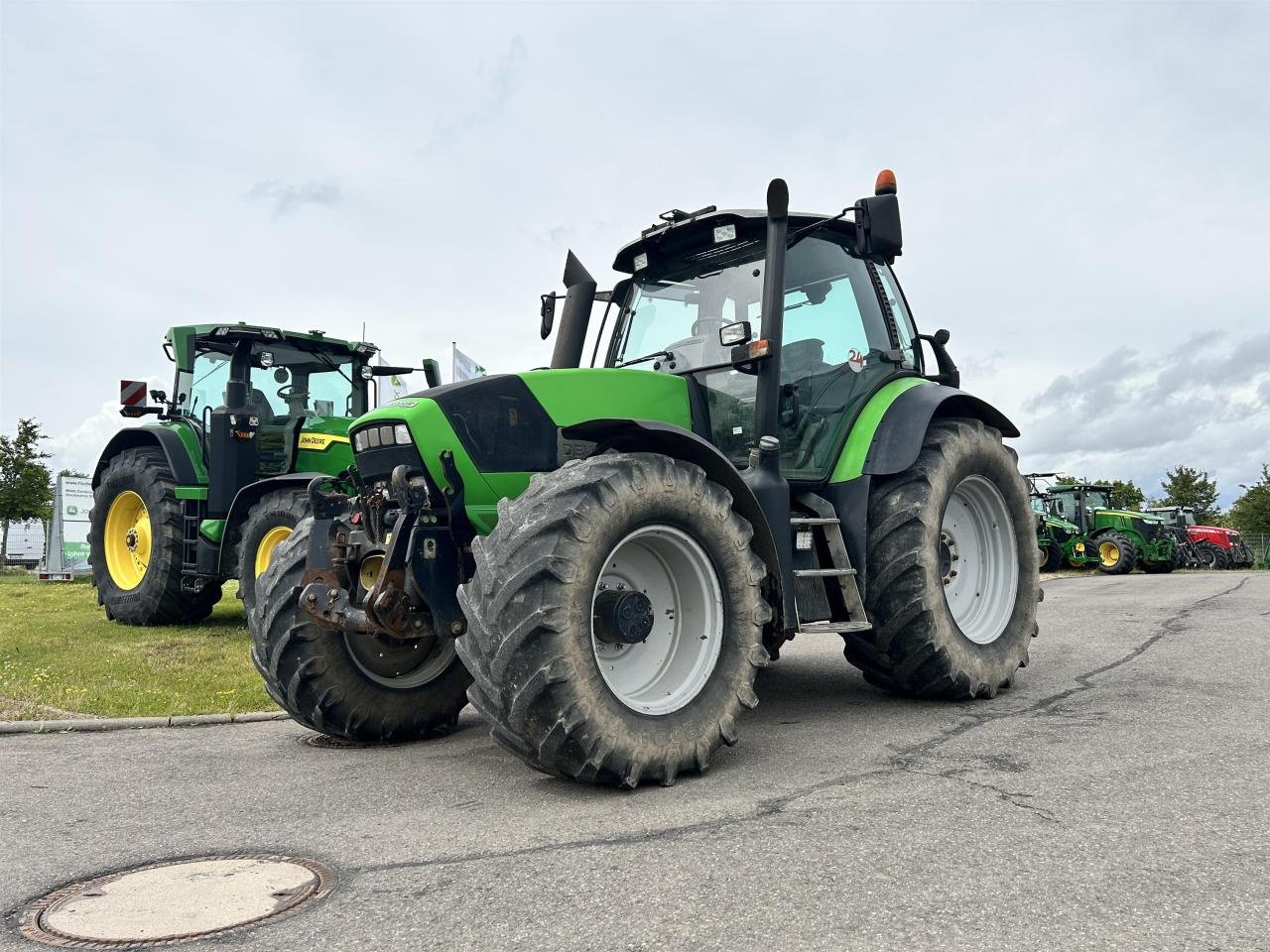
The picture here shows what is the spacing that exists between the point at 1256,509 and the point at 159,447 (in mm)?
56792

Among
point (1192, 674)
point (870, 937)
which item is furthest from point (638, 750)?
point (1192, 674)

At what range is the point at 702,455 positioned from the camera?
4.48 metres

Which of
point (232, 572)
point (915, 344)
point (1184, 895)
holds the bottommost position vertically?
point (1184, 895)

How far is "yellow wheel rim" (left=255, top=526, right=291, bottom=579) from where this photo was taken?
8.98m

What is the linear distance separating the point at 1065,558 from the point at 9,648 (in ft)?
82.0

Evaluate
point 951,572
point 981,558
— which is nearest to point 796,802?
point 951,572

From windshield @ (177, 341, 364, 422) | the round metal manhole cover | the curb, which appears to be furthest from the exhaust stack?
windshield @ (177, 341, 364, 422)

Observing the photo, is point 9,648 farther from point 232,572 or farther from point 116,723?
point 116,723

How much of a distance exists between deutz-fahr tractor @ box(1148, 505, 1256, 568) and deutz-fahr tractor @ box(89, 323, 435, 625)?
25.9 m

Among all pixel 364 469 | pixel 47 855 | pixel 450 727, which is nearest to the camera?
pixel 47 855

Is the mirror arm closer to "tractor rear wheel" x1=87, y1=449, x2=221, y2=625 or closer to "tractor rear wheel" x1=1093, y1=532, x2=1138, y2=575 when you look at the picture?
"tractor rear wheel" x1=87, y1=449, x2=221, y2=625

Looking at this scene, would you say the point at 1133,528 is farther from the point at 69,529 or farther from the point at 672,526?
the point at 672,526

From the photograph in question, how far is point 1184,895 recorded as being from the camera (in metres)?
2.69

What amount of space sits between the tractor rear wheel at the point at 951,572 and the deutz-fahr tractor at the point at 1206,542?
2593 centimetres
